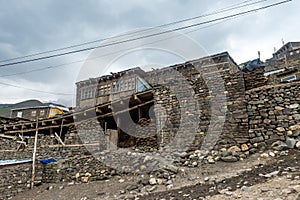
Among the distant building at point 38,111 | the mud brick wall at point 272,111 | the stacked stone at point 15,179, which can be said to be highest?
the distant building at point 38,111

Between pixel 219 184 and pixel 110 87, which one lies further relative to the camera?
pixel 110 87

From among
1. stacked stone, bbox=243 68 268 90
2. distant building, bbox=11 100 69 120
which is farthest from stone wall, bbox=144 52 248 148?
distant building, bbox=11 100 69 120

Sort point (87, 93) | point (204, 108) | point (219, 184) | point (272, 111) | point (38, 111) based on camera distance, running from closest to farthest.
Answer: point (219, 184) < point (272, 111) < point (204, 108) < point (87, 93) < point (38, 111)

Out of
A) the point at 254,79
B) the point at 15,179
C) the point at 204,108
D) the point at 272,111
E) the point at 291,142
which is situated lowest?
the point at 15,179

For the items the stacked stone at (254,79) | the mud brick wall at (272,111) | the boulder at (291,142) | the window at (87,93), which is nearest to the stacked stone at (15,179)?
the mud brick wall at (272,111)

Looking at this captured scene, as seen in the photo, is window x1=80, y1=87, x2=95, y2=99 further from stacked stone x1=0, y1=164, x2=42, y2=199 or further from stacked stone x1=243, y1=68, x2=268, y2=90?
stacked stone x1=243, y1=68, x2=268, y2=90

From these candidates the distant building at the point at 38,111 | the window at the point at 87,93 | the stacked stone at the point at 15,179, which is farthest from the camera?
the distant building at the point at 38,111

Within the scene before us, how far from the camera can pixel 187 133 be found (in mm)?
7660

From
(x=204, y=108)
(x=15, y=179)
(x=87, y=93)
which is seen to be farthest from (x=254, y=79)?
(x=87, y=93)

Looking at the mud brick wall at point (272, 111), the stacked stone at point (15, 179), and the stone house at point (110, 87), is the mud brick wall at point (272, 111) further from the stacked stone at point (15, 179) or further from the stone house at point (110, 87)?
the stone house at point (110, 87)

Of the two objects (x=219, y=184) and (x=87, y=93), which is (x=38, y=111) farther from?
(x=219, y=184)

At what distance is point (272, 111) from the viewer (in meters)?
6.97

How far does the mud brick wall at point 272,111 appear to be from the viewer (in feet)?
21.9

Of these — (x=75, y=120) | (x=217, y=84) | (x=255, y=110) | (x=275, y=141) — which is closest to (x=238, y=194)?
(x=275, y=141)
